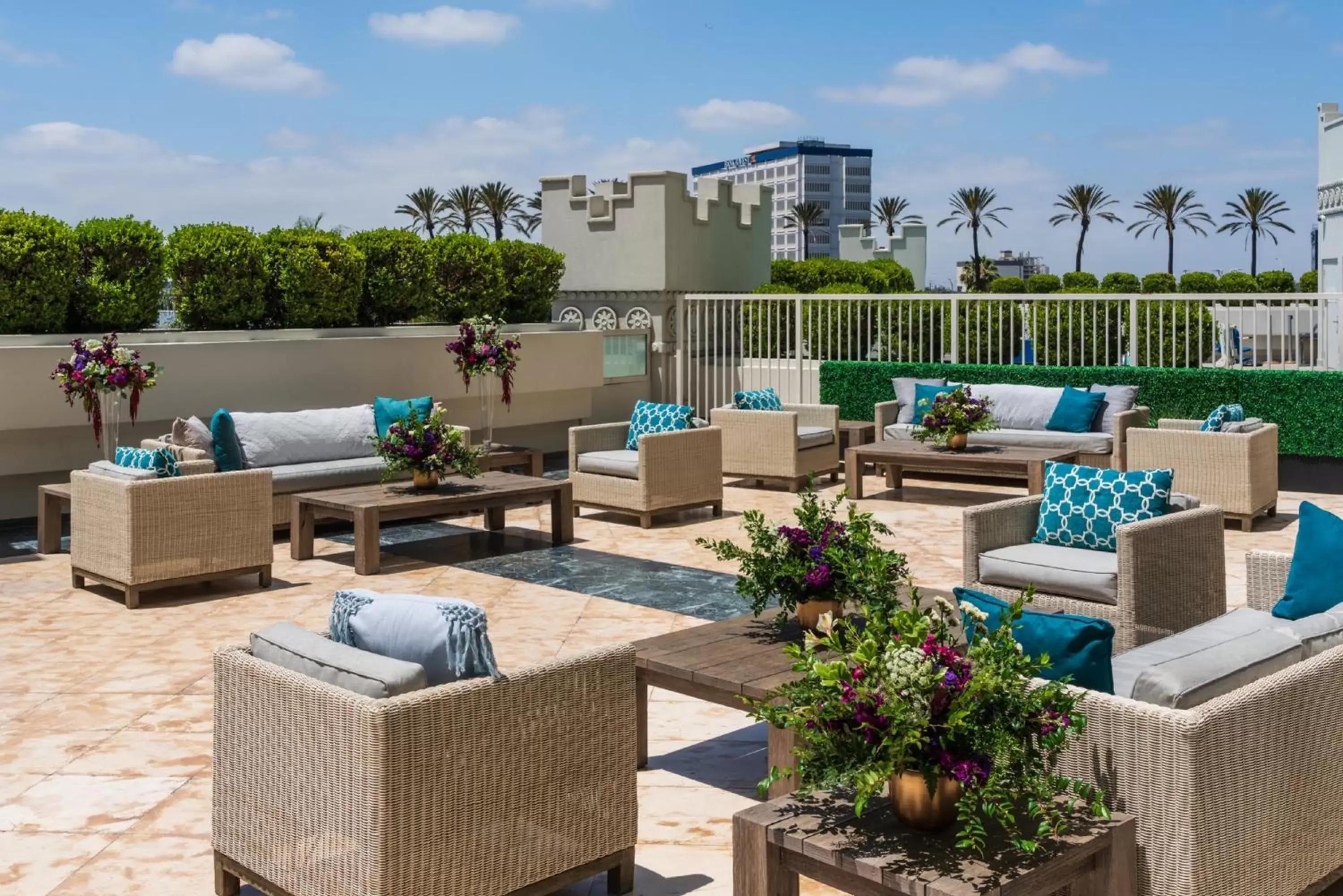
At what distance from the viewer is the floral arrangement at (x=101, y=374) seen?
870cm

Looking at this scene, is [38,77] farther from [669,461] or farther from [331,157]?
[669,461]

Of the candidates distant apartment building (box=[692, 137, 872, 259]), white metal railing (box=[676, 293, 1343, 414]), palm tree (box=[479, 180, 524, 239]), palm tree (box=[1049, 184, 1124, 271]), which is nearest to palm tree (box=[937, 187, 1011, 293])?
palm tree (box=[1049, 184, 1124, 271])

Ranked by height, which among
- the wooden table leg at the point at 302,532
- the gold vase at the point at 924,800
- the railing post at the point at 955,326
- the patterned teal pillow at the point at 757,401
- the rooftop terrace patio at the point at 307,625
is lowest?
the rooftop terrace patio at the point at 307,625

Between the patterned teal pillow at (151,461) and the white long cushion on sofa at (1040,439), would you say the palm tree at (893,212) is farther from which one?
the patterned teal pillow at (151,461)

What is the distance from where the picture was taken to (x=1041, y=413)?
11539 mm

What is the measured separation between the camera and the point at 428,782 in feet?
9.83

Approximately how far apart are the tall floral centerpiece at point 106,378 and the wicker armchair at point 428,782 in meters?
5.74

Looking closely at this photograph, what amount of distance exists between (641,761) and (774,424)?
6.73 metres

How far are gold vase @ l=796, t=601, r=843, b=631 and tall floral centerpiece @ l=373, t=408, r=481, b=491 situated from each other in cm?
431

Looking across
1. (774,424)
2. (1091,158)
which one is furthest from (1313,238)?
(774,424)

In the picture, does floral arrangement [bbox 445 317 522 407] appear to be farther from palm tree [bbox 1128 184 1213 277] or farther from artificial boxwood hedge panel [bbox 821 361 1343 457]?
palm tree [bbox 1128 184 1213 277]

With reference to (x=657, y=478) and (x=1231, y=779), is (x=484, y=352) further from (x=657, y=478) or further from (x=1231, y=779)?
(x=1231, y=779)

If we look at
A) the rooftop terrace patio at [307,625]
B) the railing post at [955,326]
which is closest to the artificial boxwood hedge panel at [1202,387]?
the railing post at [955,326]

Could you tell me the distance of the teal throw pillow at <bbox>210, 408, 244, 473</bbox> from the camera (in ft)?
29.3
